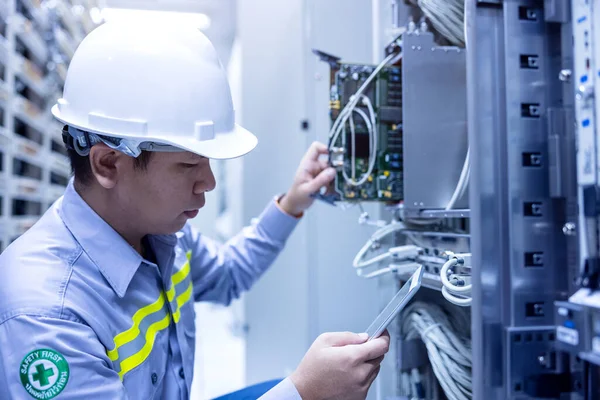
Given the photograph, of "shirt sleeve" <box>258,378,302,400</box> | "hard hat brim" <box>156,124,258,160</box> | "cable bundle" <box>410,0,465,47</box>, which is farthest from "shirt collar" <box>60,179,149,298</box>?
"cable bundle" <box>410,0,465,47</box>

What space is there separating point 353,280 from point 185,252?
51 cm

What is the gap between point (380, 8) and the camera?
51.1 inches

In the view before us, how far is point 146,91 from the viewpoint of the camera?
0.93 metres

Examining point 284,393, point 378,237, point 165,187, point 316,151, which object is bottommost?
point 284,393

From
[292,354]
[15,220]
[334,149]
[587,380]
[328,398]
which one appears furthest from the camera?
[15,220]

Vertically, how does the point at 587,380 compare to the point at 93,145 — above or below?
below

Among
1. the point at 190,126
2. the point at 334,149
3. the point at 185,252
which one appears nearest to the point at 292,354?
the point at 185,252

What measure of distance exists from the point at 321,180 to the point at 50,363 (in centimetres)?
75

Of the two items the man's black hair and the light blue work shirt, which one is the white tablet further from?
the man's black hair

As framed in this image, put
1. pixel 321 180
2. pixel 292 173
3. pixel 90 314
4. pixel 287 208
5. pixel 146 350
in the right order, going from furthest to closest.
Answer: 1. pixel 292 173
2. pixel 287 208
3. pixel 321 180
4. pixel 146 350
5. pixel 90 314

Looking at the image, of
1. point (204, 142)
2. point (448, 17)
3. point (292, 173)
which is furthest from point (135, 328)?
point (292, 173)

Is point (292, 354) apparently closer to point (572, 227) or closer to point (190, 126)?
point (190, 126)

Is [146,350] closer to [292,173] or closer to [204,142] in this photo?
[204,142]

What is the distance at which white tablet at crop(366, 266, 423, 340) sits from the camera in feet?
2.58
